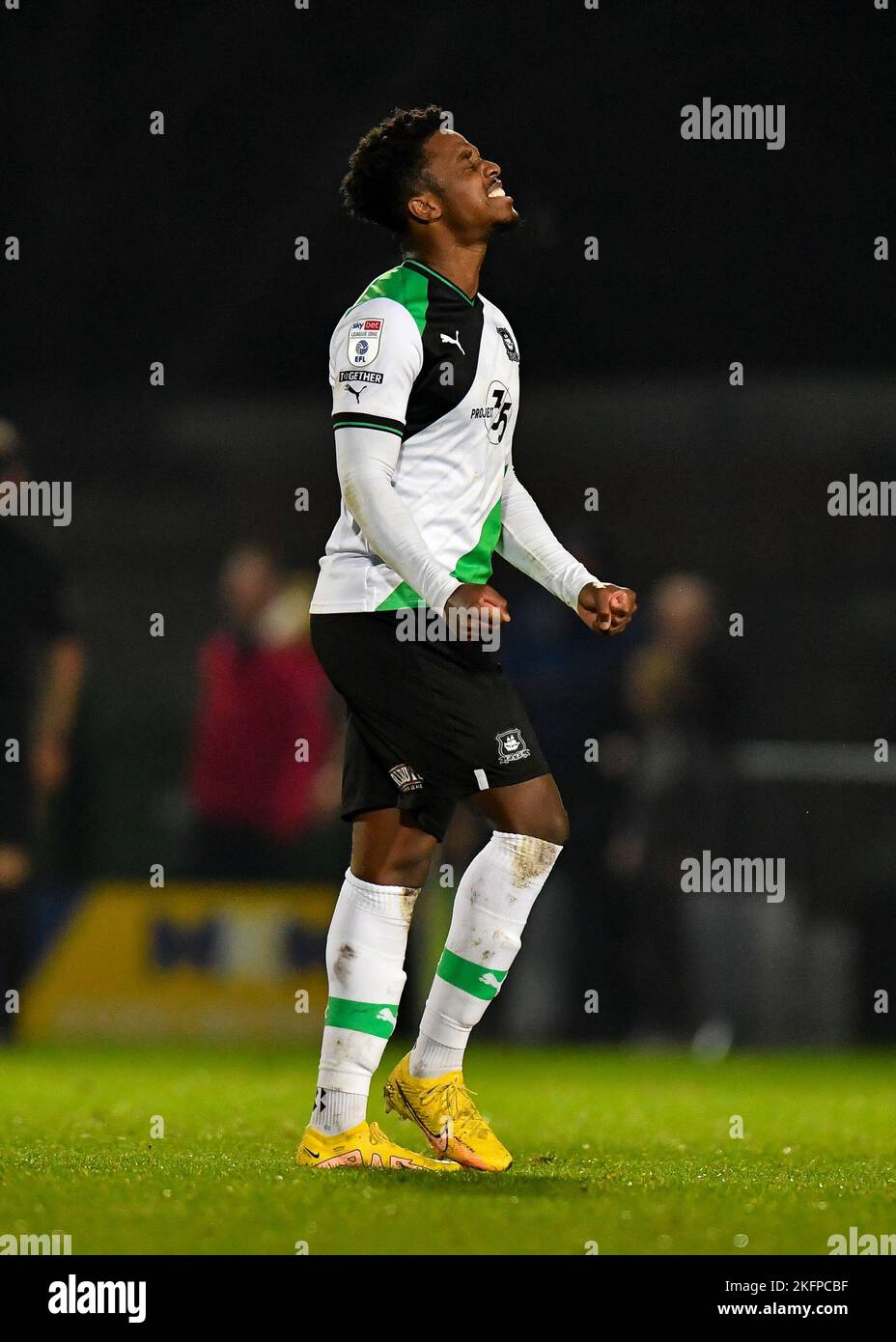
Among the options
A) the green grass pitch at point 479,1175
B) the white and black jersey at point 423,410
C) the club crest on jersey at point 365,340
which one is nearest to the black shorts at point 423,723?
the white and black jersey at point 423,410

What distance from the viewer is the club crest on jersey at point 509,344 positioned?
15.1ft

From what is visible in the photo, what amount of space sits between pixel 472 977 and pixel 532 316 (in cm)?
593

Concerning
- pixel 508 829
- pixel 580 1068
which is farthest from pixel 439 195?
pixel 580 1068

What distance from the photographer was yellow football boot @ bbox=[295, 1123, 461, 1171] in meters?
4.28

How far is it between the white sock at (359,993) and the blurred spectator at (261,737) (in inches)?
162

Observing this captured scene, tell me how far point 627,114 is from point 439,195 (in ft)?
20.4

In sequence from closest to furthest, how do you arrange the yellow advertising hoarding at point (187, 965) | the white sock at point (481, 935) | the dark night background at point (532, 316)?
the white sock at point (481, 935) → the yellow advertising hoarding at point (187, 965) → the dark night background at point (532, 316)

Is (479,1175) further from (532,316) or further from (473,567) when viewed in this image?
(532,316)

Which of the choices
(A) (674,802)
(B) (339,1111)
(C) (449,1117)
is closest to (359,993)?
(B) (339,1111)

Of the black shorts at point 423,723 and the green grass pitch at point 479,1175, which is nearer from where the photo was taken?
the green grass pitch at point 479,1175

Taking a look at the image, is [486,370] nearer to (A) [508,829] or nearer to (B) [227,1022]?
(A) [508,829]

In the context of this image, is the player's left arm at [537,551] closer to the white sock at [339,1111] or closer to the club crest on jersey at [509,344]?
the club crest on jersey at [509,344]

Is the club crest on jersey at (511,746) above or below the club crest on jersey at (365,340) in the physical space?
below

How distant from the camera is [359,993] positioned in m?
4.32
